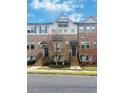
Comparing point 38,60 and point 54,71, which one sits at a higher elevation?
point 38,60

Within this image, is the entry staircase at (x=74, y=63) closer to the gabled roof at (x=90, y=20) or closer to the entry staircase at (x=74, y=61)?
the entry staircase at (x=74, y=61)

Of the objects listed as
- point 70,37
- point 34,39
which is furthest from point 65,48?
point 34,39

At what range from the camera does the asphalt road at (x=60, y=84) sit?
121 inches

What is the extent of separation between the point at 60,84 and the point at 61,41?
526 millimetres

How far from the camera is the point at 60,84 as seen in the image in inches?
122

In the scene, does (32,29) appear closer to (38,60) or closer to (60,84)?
(38,60)

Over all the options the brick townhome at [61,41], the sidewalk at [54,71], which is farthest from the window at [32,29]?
the sidewalk at [54,71]

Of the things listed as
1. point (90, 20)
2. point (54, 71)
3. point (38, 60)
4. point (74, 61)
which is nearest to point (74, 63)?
point (74, 61)

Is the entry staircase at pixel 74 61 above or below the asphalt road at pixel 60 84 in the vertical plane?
above

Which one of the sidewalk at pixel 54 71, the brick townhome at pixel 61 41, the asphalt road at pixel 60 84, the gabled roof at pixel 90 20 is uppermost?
the gabled roof at pixel 90 20

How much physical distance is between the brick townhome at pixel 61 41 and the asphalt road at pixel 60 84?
0.17m

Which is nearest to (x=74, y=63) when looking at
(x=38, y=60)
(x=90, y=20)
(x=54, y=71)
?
(x=54, y=71)

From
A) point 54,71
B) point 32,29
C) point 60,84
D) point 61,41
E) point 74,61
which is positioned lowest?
point 60,84

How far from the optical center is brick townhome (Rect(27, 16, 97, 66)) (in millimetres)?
3035
